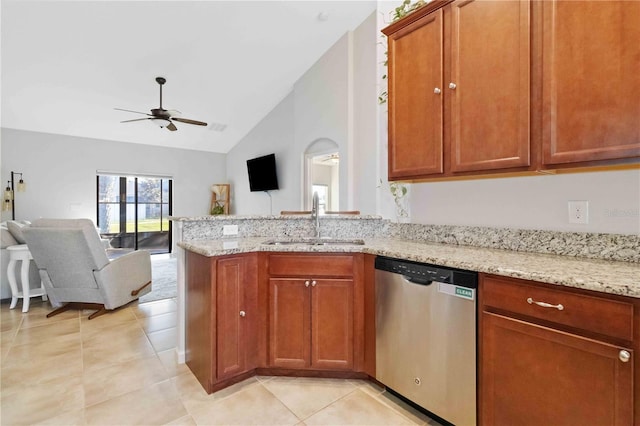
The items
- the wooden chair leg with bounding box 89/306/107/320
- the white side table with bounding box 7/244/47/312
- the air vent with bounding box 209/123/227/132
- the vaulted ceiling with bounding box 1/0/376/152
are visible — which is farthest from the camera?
the air vent with bounding box 209/123/227/132

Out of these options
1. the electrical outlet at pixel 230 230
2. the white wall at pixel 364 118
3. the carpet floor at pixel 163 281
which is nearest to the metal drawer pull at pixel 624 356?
the electrical outlet at pixel 230 230

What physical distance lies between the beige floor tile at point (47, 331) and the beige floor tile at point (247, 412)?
6.38 feet

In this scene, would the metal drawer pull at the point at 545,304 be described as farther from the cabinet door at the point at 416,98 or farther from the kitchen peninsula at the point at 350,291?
the cabinet door at the point at 416,98

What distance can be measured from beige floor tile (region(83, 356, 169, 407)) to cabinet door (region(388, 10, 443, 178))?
2.19 meters

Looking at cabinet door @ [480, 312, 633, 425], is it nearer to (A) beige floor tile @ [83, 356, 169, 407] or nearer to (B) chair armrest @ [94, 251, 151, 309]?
(A) beige floor tile @ [83, 356, 169, 407]

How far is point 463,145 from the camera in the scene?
1.77m

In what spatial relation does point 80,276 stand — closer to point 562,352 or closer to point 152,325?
point 152,325

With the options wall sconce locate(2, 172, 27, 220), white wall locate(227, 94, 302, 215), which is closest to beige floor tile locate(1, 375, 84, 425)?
white wall locate(227, 94, 302, 215)

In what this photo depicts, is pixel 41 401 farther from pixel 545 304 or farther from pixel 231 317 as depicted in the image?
pixel 545 304

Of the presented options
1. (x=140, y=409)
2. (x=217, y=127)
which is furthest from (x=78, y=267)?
(x=217, y=127)

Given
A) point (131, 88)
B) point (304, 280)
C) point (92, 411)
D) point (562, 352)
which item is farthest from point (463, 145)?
point (131, 88)

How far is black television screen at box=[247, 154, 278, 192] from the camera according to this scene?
6.23 meters

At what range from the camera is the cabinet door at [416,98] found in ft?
6.15

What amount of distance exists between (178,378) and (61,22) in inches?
167
